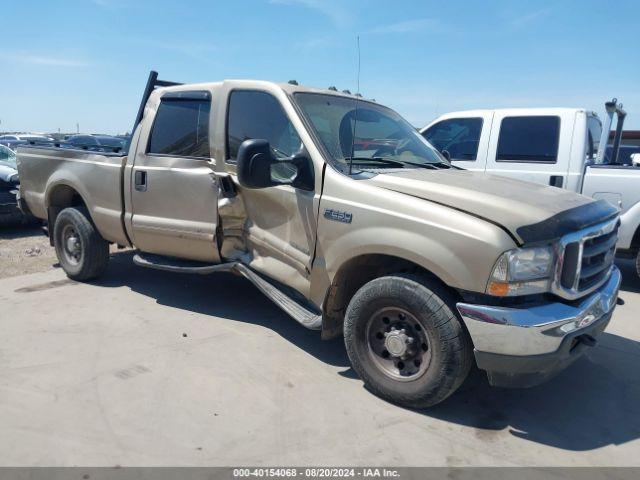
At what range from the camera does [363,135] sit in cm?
418

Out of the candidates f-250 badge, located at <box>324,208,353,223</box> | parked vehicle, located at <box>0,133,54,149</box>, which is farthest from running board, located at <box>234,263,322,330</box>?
parked vehicle, located at <box>0,133,54,149</box>

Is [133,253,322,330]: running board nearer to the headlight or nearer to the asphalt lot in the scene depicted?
the asphalt lot

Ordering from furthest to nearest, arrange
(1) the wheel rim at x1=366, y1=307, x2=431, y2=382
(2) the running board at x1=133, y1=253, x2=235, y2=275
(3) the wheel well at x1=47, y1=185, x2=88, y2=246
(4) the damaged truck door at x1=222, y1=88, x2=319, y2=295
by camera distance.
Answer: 1. (3) the wheel well at x1=47, y1=185, x2=88, y2=246
2. (2) the running board at x1=133, y1=253, x2=235, y2=275
3. (4) the damaged truck door at x1=222, y1=88, x2=319, y2=295
4. (1) the wheel rim at x1=366, y1=307, x2=431, y2=382

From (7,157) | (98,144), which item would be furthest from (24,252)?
(7,157)

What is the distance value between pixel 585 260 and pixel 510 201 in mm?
587

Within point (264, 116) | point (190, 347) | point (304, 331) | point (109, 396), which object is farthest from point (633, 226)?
point (109, 396)

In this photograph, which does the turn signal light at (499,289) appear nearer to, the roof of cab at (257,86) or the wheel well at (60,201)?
the roof of cab at (257,86)

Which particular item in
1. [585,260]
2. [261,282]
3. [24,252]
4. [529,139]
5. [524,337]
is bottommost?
[24,252]

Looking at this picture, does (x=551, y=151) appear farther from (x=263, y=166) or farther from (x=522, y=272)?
(x=263, y=166)

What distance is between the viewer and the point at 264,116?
13.7ft

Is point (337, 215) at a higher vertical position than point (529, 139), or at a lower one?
lower

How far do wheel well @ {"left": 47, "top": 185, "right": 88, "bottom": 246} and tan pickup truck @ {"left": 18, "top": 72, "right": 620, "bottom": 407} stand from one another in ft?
2.31

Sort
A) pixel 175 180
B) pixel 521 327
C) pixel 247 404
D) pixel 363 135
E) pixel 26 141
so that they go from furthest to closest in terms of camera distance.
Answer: pixel 26 141
pixel 175 180
pixel 363 135
pixel 247 404
pixel 521 327

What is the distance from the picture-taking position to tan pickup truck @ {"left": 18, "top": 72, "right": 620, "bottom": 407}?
113 inches
